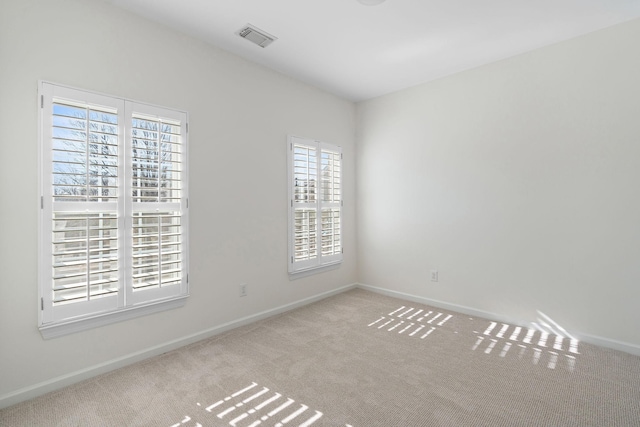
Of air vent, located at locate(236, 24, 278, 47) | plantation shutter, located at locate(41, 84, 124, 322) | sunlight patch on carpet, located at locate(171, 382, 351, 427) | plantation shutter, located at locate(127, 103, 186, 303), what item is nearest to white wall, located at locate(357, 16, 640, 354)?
air vent, located at locate(236, 24, 278, 47)

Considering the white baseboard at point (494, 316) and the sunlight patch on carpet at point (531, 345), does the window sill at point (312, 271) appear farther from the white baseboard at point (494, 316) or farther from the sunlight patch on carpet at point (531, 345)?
the sunlight patch on carpet at point (531, 345)

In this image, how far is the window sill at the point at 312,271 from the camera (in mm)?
3527

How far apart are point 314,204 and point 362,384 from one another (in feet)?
7.04

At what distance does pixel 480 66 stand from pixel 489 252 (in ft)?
6.43

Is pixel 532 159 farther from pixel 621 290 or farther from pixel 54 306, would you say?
pixel 54 306

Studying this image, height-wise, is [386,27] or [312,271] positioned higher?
[386,27]

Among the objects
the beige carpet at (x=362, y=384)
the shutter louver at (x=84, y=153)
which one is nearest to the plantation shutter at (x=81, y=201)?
the shutter louver at (x=84, y=153)

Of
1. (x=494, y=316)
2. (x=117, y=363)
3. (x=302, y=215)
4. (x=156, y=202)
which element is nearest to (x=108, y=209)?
(x=156, y=202)

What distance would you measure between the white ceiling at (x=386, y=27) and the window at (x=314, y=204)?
0.94 metres

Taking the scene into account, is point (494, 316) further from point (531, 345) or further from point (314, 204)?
point (314, 204)

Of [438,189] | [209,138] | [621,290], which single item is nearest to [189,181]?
[209,138]

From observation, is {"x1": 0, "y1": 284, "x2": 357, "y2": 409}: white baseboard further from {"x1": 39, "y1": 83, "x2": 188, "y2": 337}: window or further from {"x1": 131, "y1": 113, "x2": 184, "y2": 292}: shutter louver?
{"x1": 131, "y1": 113, "x2": 184, "y2": 292}: shutter louver

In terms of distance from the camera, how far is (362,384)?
206cm

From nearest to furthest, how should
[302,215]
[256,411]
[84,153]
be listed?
[256,411], [84,153], [302,215]
